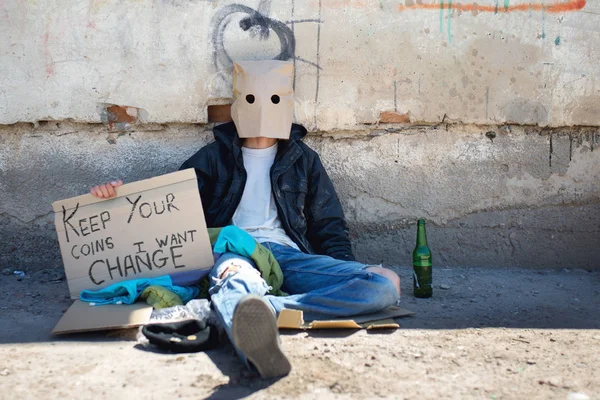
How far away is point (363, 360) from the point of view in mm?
2537

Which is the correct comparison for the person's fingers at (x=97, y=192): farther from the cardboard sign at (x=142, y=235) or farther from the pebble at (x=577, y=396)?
the pebble at (x=577, y=396)

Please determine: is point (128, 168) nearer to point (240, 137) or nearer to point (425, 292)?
point (240, 137)

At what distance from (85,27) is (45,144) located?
2.16ft

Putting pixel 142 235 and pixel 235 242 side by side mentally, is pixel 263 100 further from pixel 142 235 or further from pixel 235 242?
pixel 142 235

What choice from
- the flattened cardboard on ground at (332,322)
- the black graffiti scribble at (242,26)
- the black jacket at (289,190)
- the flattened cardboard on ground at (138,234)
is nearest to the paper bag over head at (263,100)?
the black jacket at (289,190)

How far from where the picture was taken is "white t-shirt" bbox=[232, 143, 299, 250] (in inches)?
136

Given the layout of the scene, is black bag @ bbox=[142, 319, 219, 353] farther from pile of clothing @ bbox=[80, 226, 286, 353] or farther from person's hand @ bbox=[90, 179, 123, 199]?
person's hand @ bbox=[90, 179, 123, 199]

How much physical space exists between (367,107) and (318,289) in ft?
4.07

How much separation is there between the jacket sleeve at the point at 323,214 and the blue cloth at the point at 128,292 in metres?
0.74

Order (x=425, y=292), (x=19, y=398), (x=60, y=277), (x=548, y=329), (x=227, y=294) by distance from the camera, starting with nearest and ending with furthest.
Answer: (x=19, y=398) → (x=227, y=294) → (x=548, y=329) → (x=425, y=292) → (x=60, y=277)

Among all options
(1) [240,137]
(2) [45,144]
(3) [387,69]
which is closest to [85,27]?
(2) [45,144]

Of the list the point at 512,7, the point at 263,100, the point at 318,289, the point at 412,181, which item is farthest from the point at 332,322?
the point at 512,7

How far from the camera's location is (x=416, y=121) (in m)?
3.89

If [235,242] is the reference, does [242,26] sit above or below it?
above
